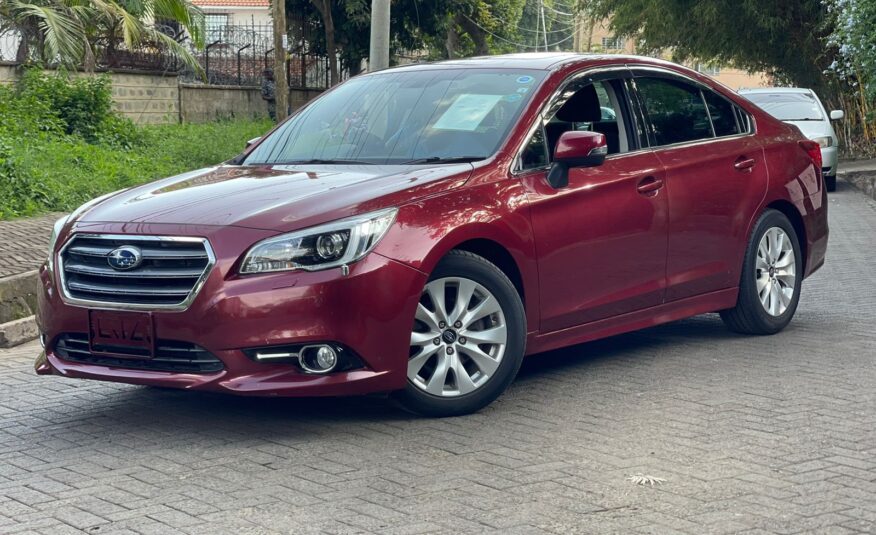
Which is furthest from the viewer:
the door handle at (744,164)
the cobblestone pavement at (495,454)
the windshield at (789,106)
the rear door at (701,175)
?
the windshield at (789,106)

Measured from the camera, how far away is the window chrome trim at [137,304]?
554 centimetres

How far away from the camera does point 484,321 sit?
6145 millimetres

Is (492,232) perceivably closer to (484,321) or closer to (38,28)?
(484,321)

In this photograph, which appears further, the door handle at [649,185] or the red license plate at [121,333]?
the door handle at [649,185]

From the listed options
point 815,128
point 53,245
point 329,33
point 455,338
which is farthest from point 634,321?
point 329,33

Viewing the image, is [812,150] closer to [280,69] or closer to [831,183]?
[831,183]

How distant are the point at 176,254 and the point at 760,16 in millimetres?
26660

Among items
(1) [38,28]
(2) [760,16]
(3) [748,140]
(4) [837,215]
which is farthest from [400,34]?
(3) [748,140]

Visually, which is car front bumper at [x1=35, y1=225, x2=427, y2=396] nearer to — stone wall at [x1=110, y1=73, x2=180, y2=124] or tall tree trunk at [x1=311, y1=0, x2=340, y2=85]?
stone wall at [x1=110, y1=73, x2=180, y2=124]

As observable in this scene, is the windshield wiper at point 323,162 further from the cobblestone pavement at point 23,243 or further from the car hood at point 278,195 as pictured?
the cobblestone pavement at point 23,243

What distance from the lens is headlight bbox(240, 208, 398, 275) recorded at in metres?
5.54

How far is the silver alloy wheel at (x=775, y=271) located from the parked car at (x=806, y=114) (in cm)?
1349

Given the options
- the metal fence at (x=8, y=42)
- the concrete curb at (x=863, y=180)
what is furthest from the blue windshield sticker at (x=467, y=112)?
the metal fence at (x=8, y=42)

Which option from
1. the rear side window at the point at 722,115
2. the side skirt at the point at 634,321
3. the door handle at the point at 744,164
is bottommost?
the side skirt at the point at 634,321
